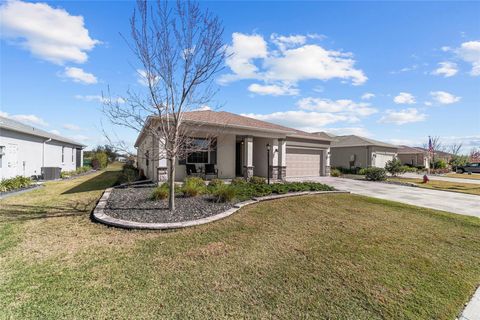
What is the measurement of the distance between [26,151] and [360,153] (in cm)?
2962

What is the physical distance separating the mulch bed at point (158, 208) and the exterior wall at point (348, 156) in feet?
75.3

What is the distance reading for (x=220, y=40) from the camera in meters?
6.55

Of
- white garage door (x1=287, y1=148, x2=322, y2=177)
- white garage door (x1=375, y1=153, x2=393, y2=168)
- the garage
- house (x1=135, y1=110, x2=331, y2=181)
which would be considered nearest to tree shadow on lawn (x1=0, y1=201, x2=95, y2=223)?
house (x1=135, y1=110, x2=331, y2=181)

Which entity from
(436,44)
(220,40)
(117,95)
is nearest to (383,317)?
(220,40)

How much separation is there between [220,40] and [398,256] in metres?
6.80

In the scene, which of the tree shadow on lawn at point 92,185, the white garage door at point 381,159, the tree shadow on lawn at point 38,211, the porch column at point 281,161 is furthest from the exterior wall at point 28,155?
the white garage door at point 381,159

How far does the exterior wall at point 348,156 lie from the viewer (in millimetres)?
25234

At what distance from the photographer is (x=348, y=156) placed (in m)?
27.1

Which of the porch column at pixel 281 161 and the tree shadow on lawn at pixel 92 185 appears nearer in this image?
the tree shadow on lawn at pixel 92 185

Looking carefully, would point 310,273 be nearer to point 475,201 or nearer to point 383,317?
point 383,317

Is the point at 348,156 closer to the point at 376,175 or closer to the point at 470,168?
the point at 376,175

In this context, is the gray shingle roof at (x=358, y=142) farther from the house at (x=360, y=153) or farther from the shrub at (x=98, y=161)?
the shrub at (x=98, y=161)

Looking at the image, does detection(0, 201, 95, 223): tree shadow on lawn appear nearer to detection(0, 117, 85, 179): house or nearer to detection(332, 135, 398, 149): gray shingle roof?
detection(0, 117, 85, 179): house

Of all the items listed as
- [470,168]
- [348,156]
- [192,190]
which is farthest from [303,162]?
[470,168]
